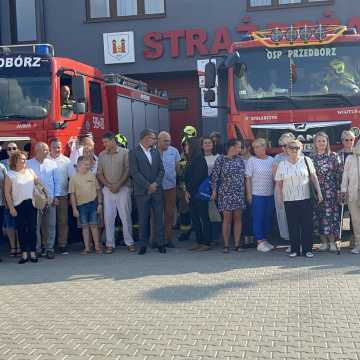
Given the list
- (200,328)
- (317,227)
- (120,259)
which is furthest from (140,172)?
(200,328)

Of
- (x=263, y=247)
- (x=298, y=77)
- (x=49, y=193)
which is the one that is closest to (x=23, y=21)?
(x=49, y=193)

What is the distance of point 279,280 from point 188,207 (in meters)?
3.62

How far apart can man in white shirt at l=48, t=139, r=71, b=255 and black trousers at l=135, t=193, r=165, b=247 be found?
3.94ft

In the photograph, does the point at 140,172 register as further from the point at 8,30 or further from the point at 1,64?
the point at 8,30

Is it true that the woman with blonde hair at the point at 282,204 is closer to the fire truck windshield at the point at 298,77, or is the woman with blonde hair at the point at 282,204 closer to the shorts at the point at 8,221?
the fire truck windshield at the point at 298,77

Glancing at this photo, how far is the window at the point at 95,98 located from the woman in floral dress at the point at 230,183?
3.38 metres

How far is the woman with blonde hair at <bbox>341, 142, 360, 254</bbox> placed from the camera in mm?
9555

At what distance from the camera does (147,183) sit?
33.1 feet

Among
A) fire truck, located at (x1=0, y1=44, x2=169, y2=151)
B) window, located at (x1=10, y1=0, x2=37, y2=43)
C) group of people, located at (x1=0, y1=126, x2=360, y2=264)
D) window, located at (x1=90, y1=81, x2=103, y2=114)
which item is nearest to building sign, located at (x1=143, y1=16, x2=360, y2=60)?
window, located at (x1=10, y1=0, x2=37, y2=43)

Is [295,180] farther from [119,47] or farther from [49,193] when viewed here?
[119,47]

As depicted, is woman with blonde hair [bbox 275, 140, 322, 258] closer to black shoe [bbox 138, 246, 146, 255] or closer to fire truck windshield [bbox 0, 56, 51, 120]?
black shoe [bbox 138, 246, 146, 255]

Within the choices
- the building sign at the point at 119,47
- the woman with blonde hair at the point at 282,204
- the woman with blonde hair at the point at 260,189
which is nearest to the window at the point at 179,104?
the building sign at the point at 119,47

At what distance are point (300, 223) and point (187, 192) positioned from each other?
193 cm

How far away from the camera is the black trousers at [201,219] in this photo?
10.4m
